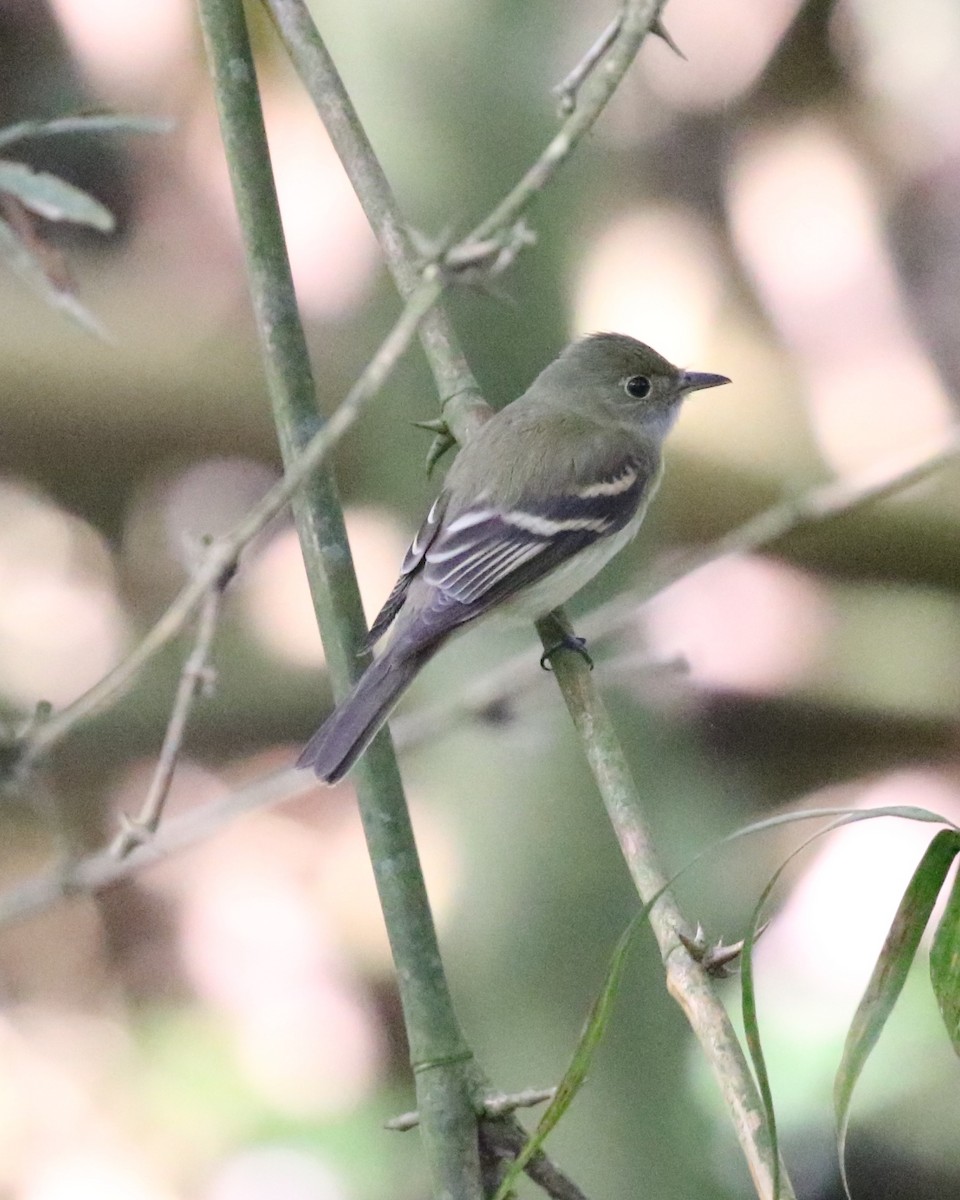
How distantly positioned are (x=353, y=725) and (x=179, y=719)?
631 mm

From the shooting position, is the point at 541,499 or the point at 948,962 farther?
the point at 541,499

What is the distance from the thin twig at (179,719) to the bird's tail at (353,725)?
17.6 inches

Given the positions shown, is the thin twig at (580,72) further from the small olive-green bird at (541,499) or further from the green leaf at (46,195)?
the small olive-green bird at (541,499)

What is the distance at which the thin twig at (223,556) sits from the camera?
99 cm

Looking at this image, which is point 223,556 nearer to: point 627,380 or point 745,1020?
point 745,1020

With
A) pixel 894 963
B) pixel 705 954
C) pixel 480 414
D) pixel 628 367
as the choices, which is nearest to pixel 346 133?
pixel 480 414

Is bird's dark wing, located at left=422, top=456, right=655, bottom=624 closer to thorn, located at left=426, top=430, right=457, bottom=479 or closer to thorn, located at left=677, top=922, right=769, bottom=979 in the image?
thorn, located at left=426, top=430, right=457, bottom=479

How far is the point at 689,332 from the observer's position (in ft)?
11.3

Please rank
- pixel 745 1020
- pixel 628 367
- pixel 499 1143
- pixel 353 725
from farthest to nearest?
pixel 628 367 → pixel 353 725 → pixel 499 1143 → pixel 745 1020

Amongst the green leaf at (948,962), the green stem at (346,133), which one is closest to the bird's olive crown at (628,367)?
the green stem at (346,133)

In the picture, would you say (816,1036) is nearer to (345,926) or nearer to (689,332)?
(345,926)

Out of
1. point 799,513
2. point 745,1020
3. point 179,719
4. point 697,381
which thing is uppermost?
point 697,381

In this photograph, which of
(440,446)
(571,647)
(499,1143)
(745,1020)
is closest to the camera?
(745,1020)

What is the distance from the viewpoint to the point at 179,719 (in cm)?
109
